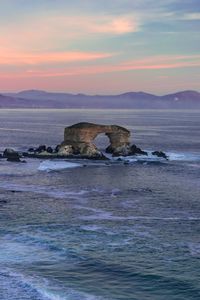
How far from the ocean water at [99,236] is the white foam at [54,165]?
3.93m

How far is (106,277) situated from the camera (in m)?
35.0

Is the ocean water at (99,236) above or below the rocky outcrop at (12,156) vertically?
below

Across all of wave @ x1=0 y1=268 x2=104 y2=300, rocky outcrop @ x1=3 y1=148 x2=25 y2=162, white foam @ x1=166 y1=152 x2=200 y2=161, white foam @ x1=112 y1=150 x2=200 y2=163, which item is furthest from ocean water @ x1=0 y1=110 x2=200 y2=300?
white foam @ x1=166 y1=152 x2=200 y2=161

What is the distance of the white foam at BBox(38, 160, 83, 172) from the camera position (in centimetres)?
8586

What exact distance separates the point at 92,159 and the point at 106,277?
214 ft

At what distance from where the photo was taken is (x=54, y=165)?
89.5 metres

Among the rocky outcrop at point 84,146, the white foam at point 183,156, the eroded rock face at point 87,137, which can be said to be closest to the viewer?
the rocky outcrop at point 84,146

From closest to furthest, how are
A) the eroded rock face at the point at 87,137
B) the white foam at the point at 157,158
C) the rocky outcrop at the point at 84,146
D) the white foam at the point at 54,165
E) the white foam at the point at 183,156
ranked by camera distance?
the white foam at the point at 54,165 → the white foam at the point at 157,158 → the rocky outcrop at the point at 84,146 → the white foam at the point at 183,156 → the eroded rock face at the point at 87,137

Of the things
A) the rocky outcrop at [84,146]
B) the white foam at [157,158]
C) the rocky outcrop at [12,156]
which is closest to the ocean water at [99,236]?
the rocky outcrop at [12,156]

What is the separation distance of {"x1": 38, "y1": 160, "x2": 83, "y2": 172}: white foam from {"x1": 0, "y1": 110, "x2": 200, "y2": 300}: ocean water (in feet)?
12.9

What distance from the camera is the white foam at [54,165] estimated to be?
85.9 m

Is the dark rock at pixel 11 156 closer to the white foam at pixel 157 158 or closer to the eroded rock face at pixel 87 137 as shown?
the eroded rock face at pixel 87 137

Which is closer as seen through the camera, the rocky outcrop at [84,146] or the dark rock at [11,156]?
the dark rock at [11,156]

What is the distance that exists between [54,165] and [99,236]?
46.0 m
